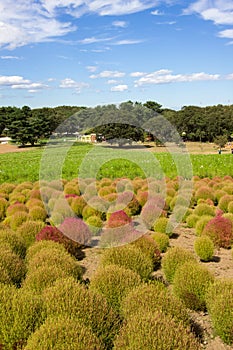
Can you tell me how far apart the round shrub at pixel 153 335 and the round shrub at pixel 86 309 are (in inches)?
14.3

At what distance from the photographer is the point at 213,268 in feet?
28.2

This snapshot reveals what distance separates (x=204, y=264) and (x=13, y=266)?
4.23 metres

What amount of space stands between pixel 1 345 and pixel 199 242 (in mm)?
5412

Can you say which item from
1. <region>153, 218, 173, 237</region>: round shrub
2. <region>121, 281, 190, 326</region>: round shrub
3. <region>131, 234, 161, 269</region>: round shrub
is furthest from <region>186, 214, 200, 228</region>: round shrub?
<region>121, 281, 190, 326</region>: round shrub

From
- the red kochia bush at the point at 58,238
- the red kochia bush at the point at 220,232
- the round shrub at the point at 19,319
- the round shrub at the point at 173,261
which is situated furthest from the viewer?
the red kochia bush at the point at 220,232

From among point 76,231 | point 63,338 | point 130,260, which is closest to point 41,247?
point 76,231

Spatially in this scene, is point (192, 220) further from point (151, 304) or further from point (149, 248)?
point (151, 304)

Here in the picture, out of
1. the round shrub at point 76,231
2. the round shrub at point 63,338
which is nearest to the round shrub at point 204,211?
the round shrub at point 76,231

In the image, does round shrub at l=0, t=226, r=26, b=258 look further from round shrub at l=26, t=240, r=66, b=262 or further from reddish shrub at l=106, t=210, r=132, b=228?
reddish shrub at l=106, t=210, r=132, b=228

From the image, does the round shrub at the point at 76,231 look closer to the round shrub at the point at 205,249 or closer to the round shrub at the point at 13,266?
the round shrub at the point at 13,266

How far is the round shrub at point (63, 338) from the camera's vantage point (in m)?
4.21

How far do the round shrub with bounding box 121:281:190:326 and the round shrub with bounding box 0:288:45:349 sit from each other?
1.16m

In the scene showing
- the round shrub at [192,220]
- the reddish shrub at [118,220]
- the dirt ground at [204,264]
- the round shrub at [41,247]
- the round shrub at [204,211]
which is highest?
the round shrub at [41,247]

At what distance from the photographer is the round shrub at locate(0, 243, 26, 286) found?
685cm
